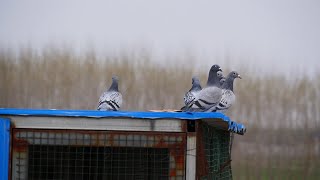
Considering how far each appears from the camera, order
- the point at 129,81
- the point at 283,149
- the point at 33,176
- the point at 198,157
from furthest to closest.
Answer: the point at 129,81 → the point at 283,149 → the point at 33,176 → the point at 198,157

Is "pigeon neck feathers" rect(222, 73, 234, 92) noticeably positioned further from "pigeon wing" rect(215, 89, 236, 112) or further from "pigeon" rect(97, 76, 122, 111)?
"pigeon" rect(97, 76, 122, 111)

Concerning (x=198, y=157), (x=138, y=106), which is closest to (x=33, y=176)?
(x=198, y=157)

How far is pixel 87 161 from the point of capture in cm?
380

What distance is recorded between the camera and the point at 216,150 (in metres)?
4.04

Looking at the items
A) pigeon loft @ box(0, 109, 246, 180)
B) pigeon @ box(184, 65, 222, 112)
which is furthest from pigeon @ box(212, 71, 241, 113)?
pigeon loft @ box(0, 109, 246, 180)

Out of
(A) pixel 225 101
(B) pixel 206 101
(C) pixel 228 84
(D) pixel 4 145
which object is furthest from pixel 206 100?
(D) pixel 4 145

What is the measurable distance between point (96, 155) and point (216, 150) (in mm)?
784

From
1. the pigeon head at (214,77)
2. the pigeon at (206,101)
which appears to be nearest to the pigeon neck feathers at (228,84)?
the pigeon head at (214,77)

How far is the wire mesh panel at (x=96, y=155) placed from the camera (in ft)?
10.8

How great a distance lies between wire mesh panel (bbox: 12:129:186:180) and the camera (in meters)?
3.29

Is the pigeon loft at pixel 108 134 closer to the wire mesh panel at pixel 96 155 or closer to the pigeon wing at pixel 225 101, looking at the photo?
the wire mesh panel at pixel 96 155

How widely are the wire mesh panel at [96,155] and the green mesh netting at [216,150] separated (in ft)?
0.69

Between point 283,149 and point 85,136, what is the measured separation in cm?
453

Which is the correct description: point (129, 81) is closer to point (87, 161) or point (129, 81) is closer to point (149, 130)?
point (87, 161)
